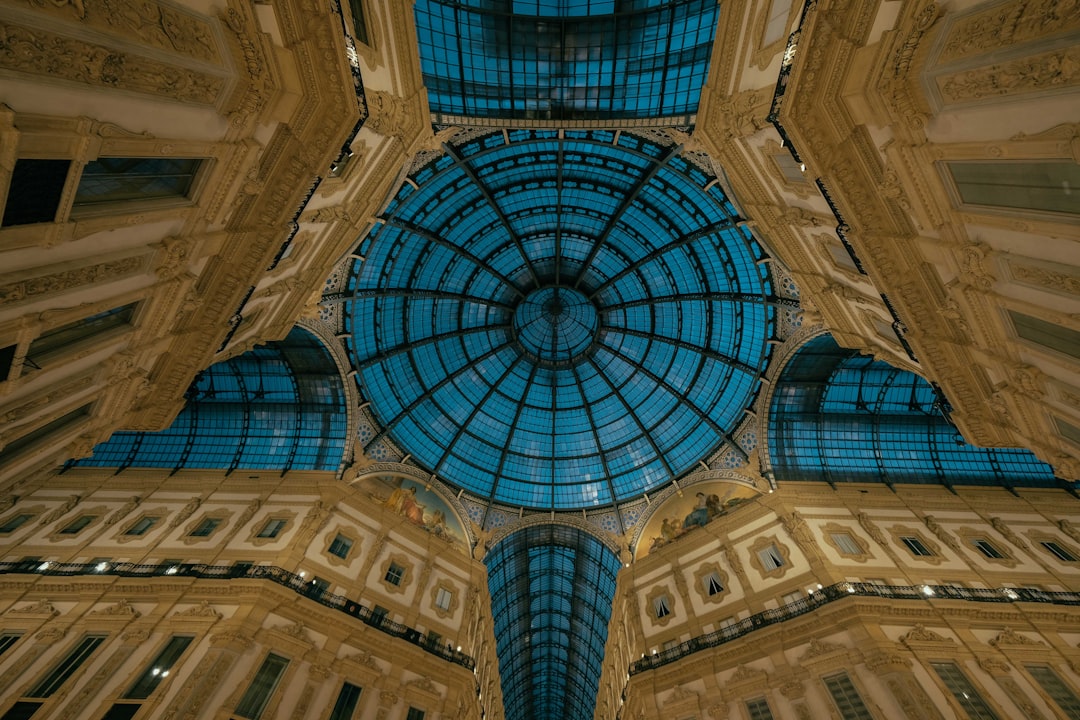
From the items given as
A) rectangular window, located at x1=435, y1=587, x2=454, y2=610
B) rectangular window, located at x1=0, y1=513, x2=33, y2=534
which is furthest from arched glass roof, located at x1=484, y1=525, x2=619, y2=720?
rectangular window, located at x1=0, y1=513, x2=33, y2=534

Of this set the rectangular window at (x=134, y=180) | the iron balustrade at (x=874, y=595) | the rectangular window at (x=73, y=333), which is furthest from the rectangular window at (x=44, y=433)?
the iron balustrade at (x=874, y=595)

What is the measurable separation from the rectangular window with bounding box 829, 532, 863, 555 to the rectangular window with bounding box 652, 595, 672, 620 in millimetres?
9089

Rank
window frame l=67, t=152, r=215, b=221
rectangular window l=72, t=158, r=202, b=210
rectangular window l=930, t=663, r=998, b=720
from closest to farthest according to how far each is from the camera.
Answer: window frame l=67, t=152, r=215, b=221 → rectangular window l=72, t=158, r=202, b=210 → rectangular window l=930, t=663, r=998, b=720

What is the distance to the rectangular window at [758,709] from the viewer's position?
1891 cm

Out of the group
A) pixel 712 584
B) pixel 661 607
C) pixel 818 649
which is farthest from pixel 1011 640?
pixel 661 607

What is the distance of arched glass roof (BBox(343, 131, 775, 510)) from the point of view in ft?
94.3

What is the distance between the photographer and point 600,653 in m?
45.0

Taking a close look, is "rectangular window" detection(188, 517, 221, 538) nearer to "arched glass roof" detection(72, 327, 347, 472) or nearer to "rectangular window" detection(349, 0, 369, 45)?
"arched glass roof" detection(72, 327, 347, 472)

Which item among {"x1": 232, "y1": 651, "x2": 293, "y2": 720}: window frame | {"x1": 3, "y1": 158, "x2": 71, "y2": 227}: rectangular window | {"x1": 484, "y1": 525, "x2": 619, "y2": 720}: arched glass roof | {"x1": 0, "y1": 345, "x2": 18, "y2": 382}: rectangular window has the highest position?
{"x1": 484, "y1": 525, "x2": 619, "y2": 720}: arched glass roof

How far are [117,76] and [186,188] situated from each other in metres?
3.63

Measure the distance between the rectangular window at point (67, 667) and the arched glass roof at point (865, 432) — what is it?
3321 centimetres

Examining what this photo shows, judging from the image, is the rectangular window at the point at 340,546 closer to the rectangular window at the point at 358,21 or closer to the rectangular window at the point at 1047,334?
the rectangular window at the point at 358,21

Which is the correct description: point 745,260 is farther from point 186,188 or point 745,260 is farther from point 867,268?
point 186,188

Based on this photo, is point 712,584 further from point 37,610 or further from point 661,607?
point 37,610
